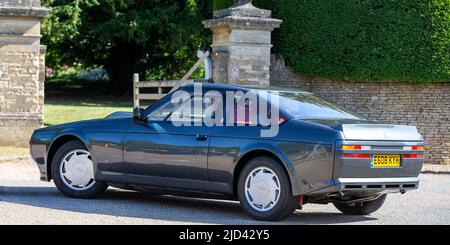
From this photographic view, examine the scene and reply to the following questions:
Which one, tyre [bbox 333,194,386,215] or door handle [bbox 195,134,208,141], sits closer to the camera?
door handle [bbox 195,134,208,141]

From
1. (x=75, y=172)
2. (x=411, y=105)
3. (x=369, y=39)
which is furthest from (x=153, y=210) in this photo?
(x=411, y=105)

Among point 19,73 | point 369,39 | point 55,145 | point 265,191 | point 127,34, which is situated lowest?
point 265,191

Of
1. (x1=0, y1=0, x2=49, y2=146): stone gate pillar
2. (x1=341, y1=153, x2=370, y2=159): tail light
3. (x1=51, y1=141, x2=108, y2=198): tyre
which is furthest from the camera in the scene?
(x1=0, y1=0, x2=49, y2=146): stone gate pillar

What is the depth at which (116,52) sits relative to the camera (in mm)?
35750

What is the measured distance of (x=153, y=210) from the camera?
9.84 m

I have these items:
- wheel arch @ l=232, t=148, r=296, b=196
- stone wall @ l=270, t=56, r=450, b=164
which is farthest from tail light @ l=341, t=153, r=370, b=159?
stone wall @ l=270, t=56, r=450, b=164

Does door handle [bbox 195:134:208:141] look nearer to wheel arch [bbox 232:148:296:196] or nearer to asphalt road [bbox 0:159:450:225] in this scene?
wheel arch [bbox 232:148:296:196]

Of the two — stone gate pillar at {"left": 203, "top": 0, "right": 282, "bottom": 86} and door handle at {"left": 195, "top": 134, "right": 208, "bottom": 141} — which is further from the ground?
stone gate pillar at {"left": 203, "top": 0, "right": 282, "bottom": 86}

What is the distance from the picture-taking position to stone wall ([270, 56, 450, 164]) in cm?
1712

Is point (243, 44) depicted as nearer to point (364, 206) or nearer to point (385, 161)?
point (364, 206)

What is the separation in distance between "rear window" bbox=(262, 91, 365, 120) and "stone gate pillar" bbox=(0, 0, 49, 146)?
301 inches

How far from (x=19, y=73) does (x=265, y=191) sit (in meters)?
8.85

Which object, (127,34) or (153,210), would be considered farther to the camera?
(127,34)

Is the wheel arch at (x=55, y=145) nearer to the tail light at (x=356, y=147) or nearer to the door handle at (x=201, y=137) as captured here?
the door handle at (x=201, y=137)
